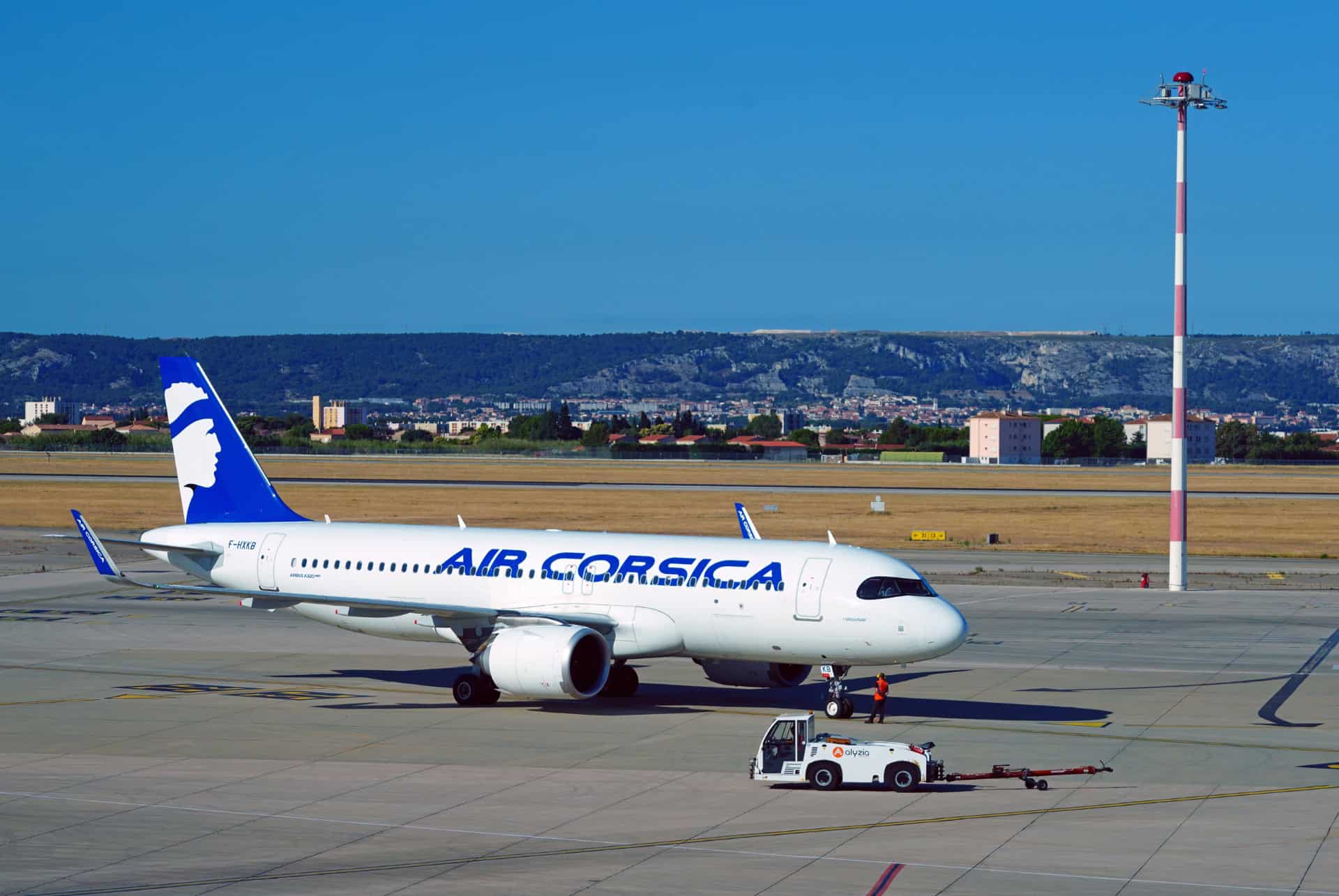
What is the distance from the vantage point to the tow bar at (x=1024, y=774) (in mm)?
27922

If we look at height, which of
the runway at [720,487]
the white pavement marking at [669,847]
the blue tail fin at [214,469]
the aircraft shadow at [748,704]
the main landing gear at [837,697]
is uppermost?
the blue tail fin at [214,469]

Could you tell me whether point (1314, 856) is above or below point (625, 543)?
below

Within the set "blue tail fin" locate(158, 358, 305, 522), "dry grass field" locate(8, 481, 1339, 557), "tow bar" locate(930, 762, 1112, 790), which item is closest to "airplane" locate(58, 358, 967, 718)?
"blue tail fin" locate(158, 358, 305, 522)

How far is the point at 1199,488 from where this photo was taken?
151 meters

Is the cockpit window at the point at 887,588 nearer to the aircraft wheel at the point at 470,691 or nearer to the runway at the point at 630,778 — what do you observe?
the runway at the point at 630,778

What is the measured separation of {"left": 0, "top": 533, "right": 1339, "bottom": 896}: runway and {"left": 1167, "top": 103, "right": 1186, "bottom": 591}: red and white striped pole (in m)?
14.2

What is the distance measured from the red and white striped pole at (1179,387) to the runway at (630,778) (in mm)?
14244

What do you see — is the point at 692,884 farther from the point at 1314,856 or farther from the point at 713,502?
the point at 713,502

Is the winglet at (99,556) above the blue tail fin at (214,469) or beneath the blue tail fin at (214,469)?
beneath

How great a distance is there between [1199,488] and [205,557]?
4948 inches

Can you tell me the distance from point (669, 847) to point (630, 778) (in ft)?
17.1

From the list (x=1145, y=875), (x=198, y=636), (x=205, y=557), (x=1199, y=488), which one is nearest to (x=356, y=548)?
(x=205, y=557)

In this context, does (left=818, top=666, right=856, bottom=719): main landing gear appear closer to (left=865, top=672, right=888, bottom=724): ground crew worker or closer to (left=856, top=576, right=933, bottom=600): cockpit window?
(left=865, top=672, right=888, bottom=724): ground crew worker

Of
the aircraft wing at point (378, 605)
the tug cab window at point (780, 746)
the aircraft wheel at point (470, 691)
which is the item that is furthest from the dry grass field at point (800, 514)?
the tug cab window at point (780, 746)
